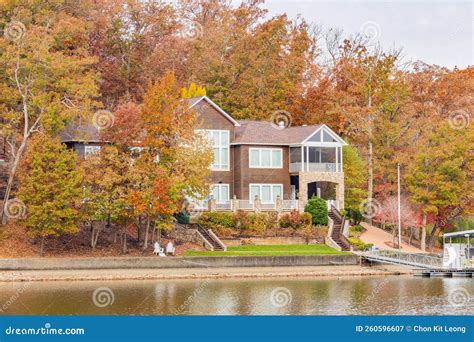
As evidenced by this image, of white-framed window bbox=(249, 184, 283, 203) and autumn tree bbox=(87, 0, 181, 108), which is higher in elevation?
autumn tree bbox=(87, 0, 181, 108)

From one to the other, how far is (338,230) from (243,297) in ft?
87.8

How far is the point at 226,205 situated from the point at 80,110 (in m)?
14.3

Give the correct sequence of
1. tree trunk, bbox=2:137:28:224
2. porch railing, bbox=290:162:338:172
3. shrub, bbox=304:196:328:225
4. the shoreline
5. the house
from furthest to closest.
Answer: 1. porch railing, bbox=290:162:338:172
2. the house
3. shrub, bbox=304:196:328:225
4. tree trunk, bbox=2:137:28:224
5. the shoreline

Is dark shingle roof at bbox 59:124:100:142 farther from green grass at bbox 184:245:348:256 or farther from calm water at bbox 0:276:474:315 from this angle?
calm water at bbox 0:276:474:315

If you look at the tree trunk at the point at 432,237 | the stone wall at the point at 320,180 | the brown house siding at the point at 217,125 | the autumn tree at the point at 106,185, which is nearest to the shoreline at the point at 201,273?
the autumn tree at the point at 106,185

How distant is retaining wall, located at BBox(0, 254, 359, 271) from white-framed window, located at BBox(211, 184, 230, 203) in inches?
493

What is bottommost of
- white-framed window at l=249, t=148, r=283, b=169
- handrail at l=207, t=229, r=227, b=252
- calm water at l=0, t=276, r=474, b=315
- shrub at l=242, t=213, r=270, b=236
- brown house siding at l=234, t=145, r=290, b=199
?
calm water at l=0, t=276, r=474, b=315

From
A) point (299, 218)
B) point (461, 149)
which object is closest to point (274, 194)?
point (299, 218)

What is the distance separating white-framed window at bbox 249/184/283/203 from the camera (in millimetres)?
77125

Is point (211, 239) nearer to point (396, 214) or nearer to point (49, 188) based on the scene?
point (49, 188)

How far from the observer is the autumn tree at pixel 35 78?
64125 millimetres

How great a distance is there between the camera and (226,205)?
2923 inches

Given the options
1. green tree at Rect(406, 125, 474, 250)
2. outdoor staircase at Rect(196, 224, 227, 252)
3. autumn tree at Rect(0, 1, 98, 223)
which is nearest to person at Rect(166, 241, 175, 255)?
outdoor staircase at Rect(196, 224, 227, 252)

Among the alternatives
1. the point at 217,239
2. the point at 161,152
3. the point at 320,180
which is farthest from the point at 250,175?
the point at 161,152
